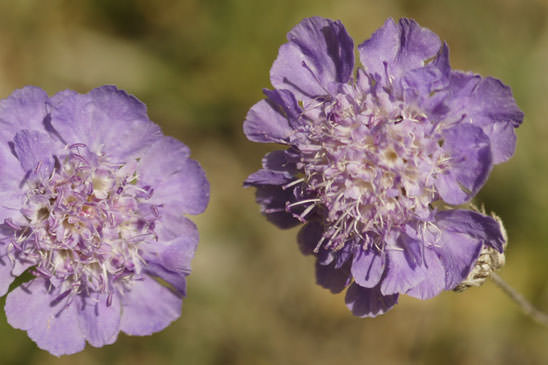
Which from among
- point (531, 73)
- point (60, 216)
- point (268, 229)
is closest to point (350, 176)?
point (60, 216)

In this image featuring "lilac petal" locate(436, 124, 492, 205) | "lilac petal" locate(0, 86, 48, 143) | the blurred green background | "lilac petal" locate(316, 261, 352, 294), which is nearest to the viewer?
"lilac petal" locate(436, 124, 492, 205)

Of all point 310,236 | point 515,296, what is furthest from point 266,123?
point 515,296

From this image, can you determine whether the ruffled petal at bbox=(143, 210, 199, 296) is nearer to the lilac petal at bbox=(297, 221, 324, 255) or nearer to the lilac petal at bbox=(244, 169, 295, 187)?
the lilac petal at bbox=(244, 169, 295, 187)

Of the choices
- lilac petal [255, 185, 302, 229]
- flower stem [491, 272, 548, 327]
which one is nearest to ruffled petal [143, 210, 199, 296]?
lilac petal [255, 185, 302, 229]

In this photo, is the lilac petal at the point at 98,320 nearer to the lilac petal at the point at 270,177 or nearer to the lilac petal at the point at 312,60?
the lilac petal at the point at 270,177

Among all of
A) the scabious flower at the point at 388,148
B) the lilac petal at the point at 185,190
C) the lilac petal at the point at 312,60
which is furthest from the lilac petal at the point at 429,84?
the lilac petal at the point at 185,190
